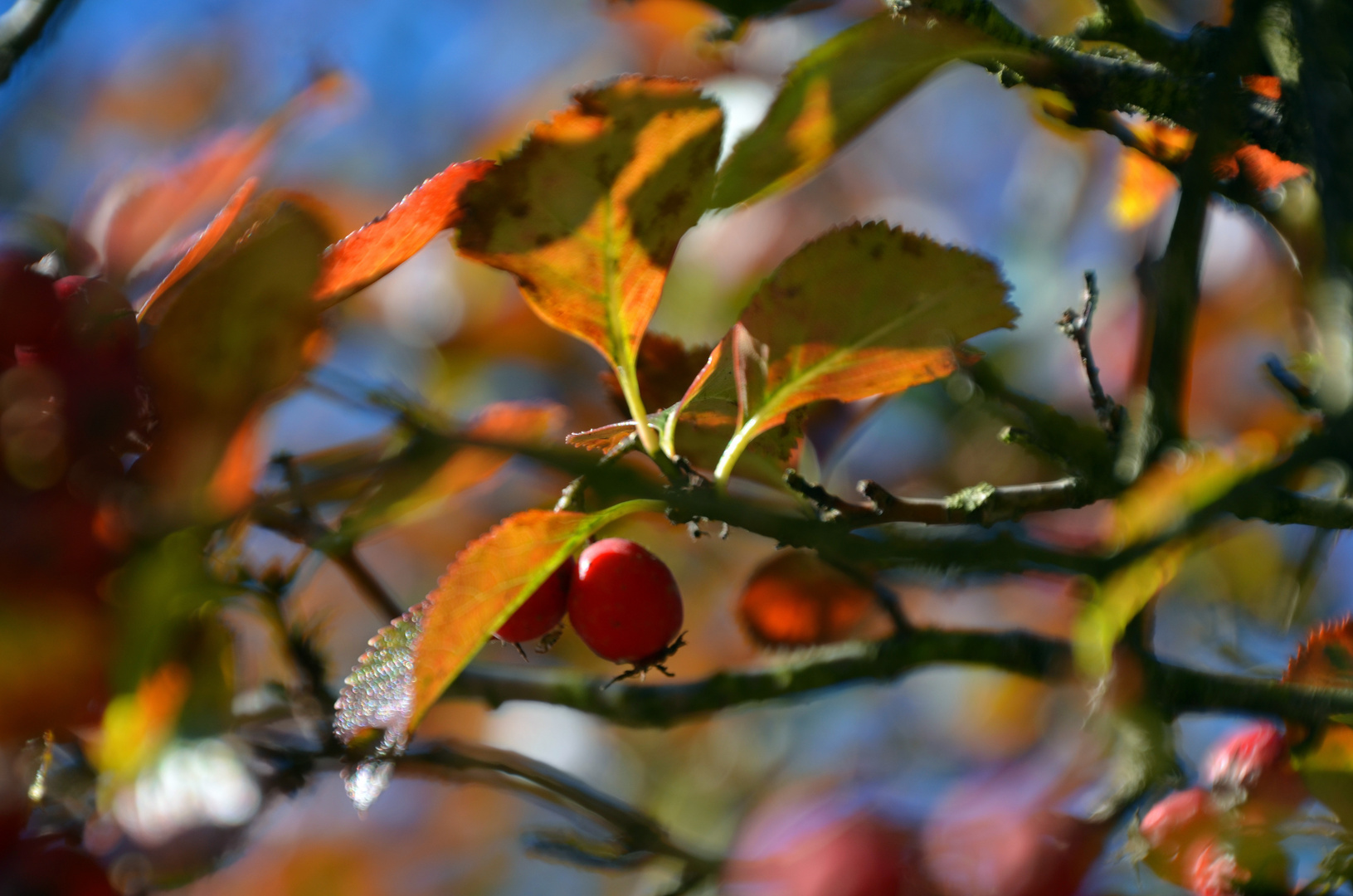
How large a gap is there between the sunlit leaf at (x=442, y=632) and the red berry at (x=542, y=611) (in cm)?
9

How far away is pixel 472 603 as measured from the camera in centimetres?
54

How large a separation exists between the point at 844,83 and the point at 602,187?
0.46 feet

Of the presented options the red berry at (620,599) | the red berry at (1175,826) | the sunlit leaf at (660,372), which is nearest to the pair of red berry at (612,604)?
the red berry at (620,599)

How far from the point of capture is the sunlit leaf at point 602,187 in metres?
0.56

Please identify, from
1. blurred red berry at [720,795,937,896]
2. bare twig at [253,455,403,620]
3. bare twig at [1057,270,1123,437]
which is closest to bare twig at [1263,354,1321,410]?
bare twig at [1057,270,1123,437]

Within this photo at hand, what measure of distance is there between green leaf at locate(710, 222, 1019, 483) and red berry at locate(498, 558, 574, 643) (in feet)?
0.60

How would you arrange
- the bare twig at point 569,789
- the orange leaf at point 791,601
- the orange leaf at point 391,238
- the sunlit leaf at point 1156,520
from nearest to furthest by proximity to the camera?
the sunlit leaf at point 1156,520 < the orange leaf at point 391,238 < the bare twig at point 569,789 < the orange leaf at point 791,601

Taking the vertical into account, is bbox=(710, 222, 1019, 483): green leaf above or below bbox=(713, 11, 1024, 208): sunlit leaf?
below

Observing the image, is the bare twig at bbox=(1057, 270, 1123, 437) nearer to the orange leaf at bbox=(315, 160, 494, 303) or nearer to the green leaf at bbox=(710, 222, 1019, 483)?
the green leaf at bbox=(710, 222, 1019, 483)

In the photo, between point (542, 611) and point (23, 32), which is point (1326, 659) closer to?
point (542, 611)

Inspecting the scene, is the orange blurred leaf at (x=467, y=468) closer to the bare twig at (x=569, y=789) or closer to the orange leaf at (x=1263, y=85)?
the bare twig at (x=569, y=789)

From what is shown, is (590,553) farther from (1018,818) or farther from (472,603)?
(1018,818)

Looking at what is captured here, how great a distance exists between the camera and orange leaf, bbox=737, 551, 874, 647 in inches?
34.6

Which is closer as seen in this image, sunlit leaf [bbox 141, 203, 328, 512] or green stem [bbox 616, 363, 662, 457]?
sunlit leaf [bbox 141, 203, 328, 512]
